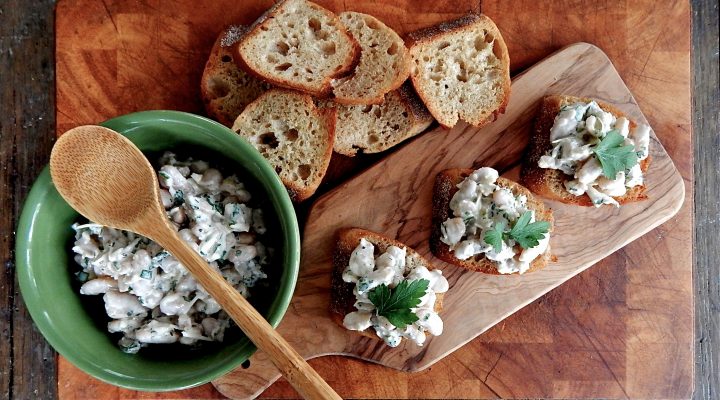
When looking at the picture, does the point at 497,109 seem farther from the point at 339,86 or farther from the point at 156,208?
the point at 156,208

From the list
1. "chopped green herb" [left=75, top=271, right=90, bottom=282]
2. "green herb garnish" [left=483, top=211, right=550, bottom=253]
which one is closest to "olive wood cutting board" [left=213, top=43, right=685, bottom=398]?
"green herb garnish" [left=483, top=211, right=550, bottom=253]

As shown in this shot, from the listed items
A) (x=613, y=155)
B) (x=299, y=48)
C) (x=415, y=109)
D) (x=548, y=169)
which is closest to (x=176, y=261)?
(x=299, y=48)

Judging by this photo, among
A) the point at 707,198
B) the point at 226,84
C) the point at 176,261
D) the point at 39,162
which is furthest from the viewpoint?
the point at 707,198

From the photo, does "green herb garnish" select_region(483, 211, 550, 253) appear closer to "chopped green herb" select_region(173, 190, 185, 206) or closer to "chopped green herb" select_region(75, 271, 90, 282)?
"chopped green herb" select_region(173, 190, 185, 206)

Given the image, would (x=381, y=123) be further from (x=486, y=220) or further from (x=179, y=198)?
(x=179, y=198)

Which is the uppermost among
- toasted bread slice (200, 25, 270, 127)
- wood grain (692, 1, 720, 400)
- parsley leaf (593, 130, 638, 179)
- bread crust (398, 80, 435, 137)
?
toasted bread slice (200, 25, 270, 127)

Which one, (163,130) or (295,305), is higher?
(163,130)

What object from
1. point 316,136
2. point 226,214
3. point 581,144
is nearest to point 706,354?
point 581,144
